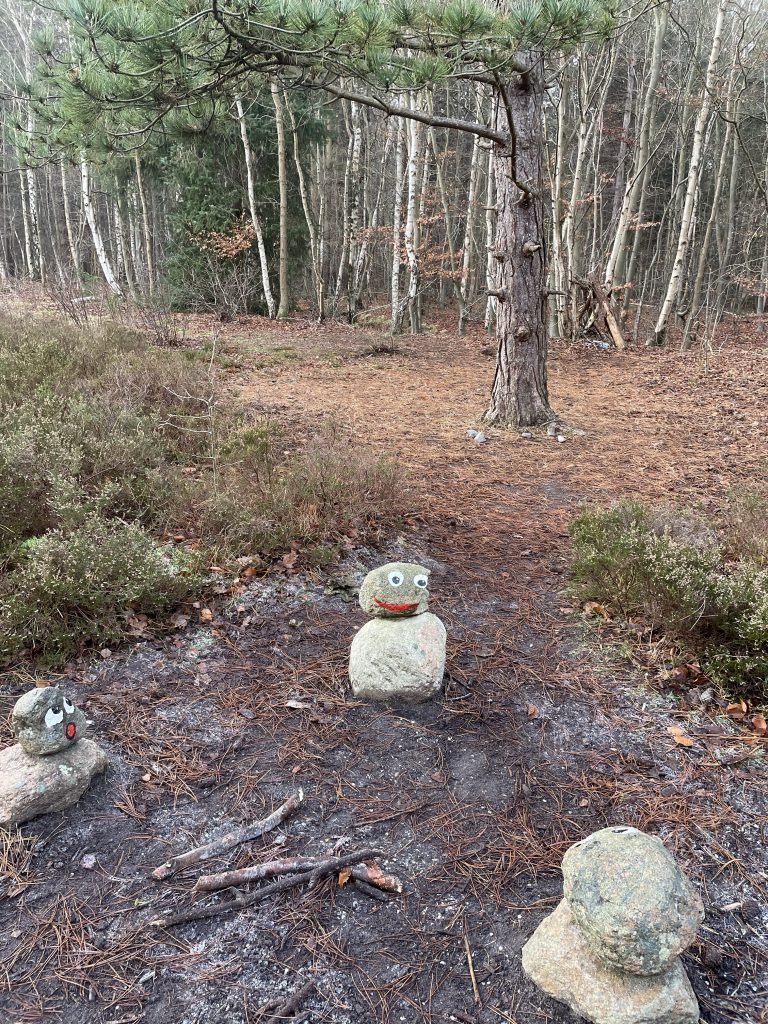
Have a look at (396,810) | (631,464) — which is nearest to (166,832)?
(396,810)

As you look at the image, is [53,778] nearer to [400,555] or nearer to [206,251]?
[400,555]

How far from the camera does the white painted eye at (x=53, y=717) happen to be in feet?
7.22

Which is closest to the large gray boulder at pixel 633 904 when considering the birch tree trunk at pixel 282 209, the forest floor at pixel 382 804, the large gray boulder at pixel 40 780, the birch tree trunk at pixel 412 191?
the forest floor at pixel 382 804

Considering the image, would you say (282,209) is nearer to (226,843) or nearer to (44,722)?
(44,722)

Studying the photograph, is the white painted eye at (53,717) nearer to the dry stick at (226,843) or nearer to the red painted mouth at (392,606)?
the dry stick at (226,843)

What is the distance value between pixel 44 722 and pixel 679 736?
2.40 meters

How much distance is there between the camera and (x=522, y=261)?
662 centimetres

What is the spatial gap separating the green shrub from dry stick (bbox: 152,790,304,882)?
4.40 feet

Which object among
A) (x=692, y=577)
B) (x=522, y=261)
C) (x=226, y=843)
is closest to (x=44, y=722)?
(x=226, y=843)

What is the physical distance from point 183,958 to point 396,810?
0.80m

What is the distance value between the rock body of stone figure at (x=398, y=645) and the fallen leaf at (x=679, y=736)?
38.2 inches

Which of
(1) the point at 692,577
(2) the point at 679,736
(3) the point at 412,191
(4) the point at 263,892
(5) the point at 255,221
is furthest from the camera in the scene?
(5) the point at 255,221

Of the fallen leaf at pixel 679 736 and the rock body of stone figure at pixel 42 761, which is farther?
the fallen leaf at pixel 679 736

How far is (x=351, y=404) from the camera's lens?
812cm
